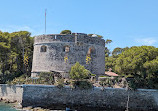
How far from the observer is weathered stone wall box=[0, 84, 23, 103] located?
72.6ft

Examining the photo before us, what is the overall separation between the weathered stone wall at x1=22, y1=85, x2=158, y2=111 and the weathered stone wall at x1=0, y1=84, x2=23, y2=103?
5.00 ft

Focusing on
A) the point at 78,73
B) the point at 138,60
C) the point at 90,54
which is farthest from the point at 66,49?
the point at 138,60

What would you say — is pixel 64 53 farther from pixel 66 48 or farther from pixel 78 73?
pixel 78 73

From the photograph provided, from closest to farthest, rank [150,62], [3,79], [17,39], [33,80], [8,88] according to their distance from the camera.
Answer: [150,62]
[33,80]
[8,88]
[3,79]
[17,39]

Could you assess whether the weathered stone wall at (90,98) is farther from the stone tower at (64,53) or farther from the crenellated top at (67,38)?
the crenellated top at (67,38)

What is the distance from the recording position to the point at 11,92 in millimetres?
23812

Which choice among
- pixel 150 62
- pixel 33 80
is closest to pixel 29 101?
pixel 33 80

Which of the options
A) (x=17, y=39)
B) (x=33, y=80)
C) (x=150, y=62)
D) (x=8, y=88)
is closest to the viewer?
(x=150, y=62)

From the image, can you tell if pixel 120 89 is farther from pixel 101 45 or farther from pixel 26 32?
pixel 26 32

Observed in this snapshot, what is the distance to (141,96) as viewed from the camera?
68.6ft

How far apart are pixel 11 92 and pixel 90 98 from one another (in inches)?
402

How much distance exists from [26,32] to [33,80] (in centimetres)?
1283

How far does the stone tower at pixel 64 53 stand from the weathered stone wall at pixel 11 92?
13.6ft

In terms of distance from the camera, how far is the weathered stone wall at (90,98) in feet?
68.0
